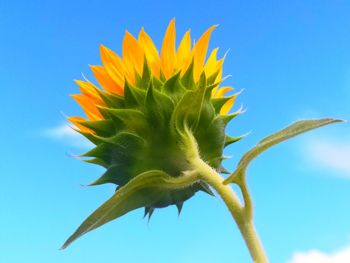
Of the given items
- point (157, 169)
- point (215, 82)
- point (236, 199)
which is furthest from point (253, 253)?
point (215, 82)

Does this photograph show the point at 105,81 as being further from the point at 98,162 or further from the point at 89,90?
the point at 98,162

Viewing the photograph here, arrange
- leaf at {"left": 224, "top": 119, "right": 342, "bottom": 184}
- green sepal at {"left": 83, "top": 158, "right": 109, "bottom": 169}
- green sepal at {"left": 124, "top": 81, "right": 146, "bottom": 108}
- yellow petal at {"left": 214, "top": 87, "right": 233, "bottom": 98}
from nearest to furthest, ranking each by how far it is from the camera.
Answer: leaf at {"left": 224, "top": 119, "right": 342, "bottom": 184} < green sepal at {"left": 124, "top": 81, "right": 146, "bottom": 108} < green sepal at {"left": 83, "top": 158, "right": 109, "bottom": 169} < yellow petal at {"left": 214, "top": 87, "right": 233, "bottom": 98}

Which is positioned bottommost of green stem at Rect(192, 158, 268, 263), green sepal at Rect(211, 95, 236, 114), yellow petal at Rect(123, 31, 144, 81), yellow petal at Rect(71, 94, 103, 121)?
green stem at Rect(192, 158, 268, 263)

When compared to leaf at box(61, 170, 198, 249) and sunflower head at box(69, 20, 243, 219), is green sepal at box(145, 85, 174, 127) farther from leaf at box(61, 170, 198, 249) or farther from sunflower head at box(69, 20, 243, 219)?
leaf at box(61, 170, 198, 249)

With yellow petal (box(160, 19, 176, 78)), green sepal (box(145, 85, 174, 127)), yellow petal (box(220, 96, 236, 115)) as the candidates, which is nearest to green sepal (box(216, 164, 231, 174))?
yellow petal (box(220, 96, 236, 115))

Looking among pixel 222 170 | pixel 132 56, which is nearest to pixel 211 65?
pixel 132 56

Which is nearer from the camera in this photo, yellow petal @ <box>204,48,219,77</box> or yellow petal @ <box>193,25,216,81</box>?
yellow petal @ <box>193,25,216,81</box>

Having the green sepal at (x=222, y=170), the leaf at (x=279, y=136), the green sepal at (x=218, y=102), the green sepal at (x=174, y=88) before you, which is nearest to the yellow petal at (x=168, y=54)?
the green sepal at (x=174, y=88)
